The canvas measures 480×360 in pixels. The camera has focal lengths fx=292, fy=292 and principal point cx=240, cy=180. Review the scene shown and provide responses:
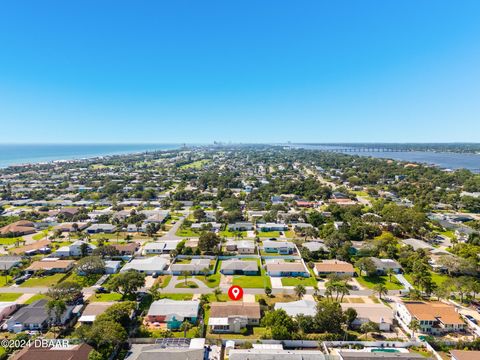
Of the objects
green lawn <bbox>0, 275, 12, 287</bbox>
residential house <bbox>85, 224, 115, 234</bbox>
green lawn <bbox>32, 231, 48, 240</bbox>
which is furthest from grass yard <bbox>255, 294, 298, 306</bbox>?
green lawn <bbox>32, 231, 48, 240</bbox>

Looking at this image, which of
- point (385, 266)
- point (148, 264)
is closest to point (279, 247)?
point (385, 266)

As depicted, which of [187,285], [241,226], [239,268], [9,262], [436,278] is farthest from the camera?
[241,226]

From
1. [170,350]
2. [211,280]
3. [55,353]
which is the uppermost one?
[55,353]

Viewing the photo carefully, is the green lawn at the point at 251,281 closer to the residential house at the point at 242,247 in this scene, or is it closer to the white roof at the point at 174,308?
the residential house at the point at 242,247

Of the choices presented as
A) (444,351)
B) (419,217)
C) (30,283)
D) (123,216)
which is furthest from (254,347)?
(123,216)

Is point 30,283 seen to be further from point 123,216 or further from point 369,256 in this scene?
point 369,256

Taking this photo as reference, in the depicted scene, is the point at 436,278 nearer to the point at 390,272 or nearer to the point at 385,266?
the point at 390,272

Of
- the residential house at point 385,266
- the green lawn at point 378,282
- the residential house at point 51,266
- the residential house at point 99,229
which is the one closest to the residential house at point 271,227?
the residential house at point 385,266
